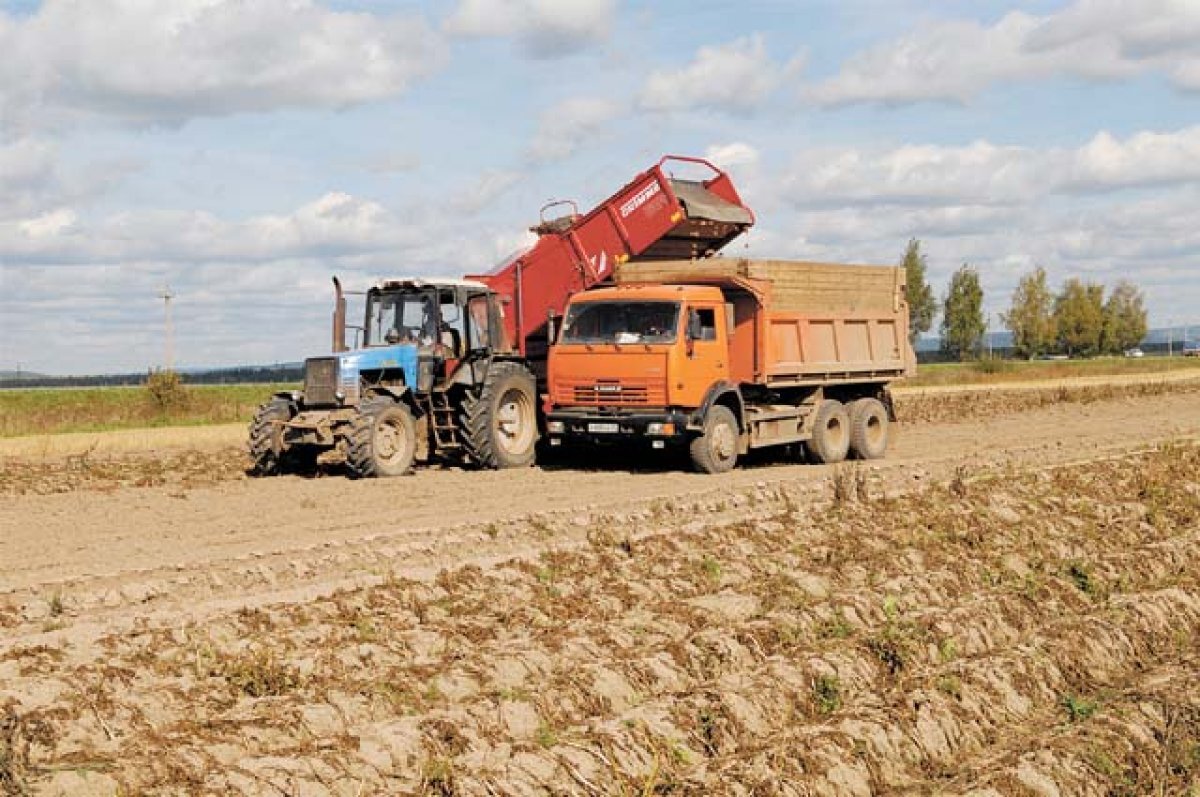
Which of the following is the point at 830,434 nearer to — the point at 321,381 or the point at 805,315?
the point at 805,315

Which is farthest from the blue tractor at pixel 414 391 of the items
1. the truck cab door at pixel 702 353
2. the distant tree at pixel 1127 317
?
the distant tree at pixel 1127 317

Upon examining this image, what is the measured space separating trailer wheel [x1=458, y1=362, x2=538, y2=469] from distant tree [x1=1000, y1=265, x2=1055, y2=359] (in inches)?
3031

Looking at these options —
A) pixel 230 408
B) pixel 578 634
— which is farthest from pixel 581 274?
pixel 230 408

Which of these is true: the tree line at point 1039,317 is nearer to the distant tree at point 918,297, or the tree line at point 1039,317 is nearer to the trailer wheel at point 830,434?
the distant tree at point 918,297

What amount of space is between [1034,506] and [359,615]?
798 centimetres

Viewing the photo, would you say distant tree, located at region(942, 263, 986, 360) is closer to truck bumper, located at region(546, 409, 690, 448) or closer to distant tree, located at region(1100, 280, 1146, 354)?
distant tree, located at region(1100, 280, 1146, 354)

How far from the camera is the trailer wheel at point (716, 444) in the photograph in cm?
1870

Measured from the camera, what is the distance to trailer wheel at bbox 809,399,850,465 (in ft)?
67.0

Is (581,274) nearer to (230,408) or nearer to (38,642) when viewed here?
(38,642)

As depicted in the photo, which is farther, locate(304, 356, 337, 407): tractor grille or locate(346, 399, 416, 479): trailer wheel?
locate(304, 356, 337, 407): tractor grille

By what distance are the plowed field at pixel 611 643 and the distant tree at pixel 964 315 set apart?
65950 mm

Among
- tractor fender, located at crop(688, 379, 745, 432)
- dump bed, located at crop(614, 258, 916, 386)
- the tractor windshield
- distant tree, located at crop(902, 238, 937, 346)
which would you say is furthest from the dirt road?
distant tree, located at crop(902, 238, 937, 346)

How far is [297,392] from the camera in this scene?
1912cm

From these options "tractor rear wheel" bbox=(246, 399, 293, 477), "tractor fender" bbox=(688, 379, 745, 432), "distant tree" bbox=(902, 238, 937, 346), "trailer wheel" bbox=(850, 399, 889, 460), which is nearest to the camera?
"tractor rear wheel" bbox=(246, 399, 293, 477)
